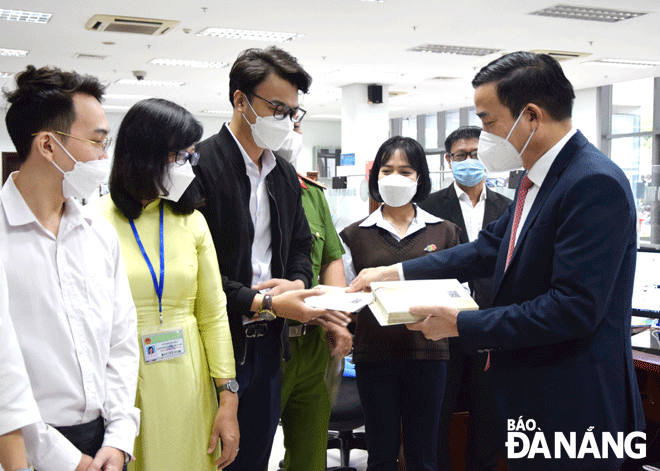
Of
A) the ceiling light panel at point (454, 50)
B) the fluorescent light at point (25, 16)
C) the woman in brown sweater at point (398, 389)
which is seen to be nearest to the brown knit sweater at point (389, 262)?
the woman in brown sweater at point (398, 389)

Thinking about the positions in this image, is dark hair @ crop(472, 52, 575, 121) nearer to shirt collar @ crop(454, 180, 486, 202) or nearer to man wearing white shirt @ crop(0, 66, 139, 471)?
man wearing white shirt @ crop(0, 66, 139, 471)

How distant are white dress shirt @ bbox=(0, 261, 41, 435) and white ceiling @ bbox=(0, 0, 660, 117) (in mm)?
6529

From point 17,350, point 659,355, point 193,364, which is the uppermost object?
point 17,350

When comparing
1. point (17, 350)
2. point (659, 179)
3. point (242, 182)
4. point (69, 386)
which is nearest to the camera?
point (17, 350)

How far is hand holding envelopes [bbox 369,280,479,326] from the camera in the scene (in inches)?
70.9

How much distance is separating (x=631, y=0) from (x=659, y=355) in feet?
18.1

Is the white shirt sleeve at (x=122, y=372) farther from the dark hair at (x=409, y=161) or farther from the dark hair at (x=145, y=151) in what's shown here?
the dark hair at (x=409, y=161)

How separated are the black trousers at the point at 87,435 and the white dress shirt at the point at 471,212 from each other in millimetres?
2148

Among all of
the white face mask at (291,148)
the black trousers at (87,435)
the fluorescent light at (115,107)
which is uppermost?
the fluorescent light at (115,107)

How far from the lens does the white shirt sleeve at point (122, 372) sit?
4.96 feet

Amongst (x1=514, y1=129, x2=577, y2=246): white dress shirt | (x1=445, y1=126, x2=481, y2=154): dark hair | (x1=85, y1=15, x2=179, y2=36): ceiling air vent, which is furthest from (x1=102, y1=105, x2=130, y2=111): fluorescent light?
(x1=514, y1=129, x2=577, y2=246): white dress shirt

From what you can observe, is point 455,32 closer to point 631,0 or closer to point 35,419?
point 631,0

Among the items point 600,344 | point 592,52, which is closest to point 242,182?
point 600,344

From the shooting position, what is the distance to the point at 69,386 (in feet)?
4.69
